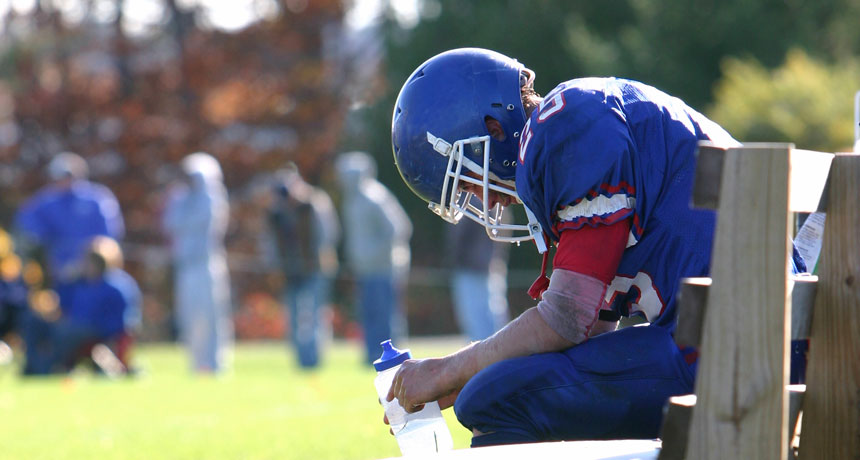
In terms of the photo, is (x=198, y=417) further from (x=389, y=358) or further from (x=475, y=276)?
(x=475, y=276)

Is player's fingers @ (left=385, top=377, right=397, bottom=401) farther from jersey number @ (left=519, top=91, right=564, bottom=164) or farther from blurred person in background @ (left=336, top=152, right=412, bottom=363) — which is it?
blurred person in background @ (left=336, top=152, right=412, bottom=363)

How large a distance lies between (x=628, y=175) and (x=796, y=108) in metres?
12.3

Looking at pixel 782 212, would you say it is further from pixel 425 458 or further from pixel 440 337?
pixel 440 337

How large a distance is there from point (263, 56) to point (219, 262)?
41.8ft

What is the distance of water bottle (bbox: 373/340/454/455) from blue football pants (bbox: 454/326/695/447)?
41 cm

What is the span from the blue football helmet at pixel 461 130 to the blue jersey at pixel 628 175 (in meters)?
0.31

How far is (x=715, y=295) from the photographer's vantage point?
2.30 metres

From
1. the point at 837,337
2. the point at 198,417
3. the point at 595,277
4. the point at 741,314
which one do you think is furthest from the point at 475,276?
the point at 741,314

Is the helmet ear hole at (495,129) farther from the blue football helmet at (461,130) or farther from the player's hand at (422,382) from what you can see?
the player's hand at (422,382)

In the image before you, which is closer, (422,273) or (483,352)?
(483,352)

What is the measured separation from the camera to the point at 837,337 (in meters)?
2.60

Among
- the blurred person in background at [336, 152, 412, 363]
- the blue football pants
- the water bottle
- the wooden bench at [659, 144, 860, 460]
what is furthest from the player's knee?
the blurred person in background at [336, 152, 412, 363]

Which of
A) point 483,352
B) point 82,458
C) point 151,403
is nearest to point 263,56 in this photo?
point 151,403

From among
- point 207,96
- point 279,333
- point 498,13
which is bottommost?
point 279,333
